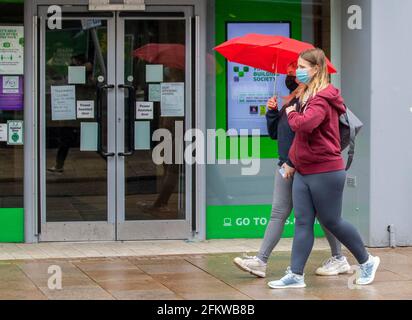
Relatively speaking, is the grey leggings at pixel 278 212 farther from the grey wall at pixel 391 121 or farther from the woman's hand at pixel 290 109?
the grey wall at pixel 391 121

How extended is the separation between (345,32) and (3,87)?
3641mm

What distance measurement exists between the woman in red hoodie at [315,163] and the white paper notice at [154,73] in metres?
2.58

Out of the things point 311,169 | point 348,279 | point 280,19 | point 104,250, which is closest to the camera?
point 311,169

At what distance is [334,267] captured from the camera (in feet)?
25.6

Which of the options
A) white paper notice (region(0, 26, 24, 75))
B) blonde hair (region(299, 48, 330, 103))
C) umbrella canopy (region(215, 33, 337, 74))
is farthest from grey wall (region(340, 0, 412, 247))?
white paper notice (region(0, 26, 24, 75))

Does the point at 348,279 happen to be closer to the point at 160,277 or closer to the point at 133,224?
the point at 160,277

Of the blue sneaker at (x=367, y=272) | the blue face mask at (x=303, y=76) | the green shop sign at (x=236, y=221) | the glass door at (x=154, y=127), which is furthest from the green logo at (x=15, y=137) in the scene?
the blue sneaker at (x=367, y=272)

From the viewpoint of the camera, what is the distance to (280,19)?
962 cm

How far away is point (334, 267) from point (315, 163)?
4.21 feet

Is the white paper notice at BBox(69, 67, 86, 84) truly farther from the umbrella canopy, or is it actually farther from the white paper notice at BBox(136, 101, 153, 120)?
the umbrella canopy

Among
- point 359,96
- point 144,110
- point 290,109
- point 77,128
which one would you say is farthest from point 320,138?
point 77,128

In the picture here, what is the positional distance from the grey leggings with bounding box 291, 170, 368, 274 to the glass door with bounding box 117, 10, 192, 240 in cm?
253

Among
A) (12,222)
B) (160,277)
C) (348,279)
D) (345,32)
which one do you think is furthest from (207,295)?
(345,32)

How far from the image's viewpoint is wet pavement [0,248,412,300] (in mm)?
6988
